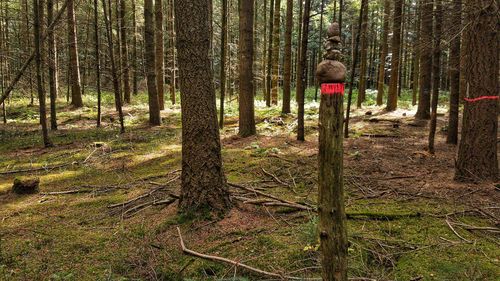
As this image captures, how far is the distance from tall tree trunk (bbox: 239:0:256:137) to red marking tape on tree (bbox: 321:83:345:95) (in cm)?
941

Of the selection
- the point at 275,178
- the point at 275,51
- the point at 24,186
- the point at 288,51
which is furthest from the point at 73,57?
the point at 275,178

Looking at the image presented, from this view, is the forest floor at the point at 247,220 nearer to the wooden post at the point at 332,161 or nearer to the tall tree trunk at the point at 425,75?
the wooden post at the point at 332,161

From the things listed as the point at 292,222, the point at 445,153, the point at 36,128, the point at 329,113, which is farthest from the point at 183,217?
the point at 36,128

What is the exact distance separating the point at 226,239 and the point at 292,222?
1.07m

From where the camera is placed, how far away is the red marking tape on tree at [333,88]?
2605mm

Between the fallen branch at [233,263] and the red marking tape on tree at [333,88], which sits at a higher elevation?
the red marking tape on tree at [333,88]

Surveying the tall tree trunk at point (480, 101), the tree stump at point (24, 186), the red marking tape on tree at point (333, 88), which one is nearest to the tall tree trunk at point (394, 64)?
the tall tree trunk at point (480, 101)

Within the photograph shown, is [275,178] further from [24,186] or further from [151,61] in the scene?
[151,61]

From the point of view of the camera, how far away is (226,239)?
5012 mm

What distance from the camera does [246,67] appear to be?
11.9 m

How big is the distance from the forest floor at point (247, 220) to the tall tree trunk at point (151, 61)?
509 cm

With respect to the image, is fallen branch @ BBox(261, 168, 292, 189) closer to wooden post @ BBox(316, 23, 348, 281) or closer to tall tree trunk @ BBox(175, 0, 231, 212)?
tall tree trunk @ BBox(175, 0, 231, 212)

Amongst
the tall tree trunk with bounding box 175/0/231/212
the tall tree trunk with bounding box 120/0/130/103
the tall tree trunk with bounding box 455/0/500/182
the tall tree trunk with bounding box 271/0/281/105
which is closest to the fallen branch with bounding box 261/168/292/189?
the tall tree trunk with bounding box 175/0/231/212

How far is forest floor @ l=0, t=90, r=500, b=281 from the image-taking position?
4297mm
